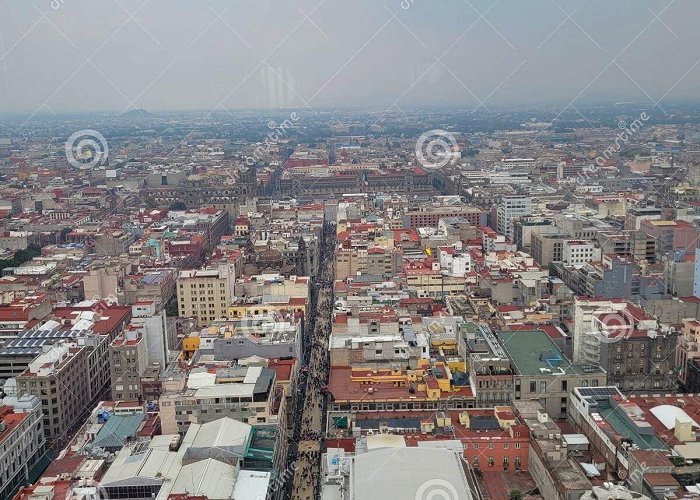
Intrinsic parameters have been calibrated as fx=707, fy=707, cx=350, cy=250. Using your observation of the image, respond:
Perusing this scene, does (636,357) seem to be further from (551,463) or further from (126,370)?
(126,370)

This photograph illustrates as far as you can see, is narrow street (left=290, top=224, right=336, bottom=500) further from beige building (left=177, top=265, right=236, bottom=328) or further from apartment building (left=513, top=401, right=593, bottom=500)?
apartment building (left=513, top=401, right=593, bottom=500)

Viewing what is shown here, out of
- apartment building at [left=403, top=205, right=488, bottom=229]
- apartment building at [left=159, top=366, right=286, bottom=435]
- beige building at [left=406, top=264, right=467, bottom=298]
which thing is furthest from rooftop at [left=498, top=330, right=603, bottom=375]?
apartment building at [left=403, top=205, right=488, bottom=229]

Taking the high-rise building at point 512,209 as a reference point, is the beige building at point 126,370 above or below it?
below

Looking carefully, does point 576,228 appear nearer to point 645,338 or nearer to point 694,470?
point 645,338

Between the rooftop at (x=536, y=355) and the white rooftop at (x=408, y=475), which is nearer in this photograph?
the white rooftop at (x=408, y=475)

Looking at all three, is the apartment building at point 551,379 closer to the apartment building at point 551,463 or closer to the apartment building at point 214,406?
the apartment building at point 551,463

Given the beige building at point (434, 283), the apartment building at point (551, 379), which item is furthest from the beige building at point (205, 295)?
the apartment building at point (551, 379)
